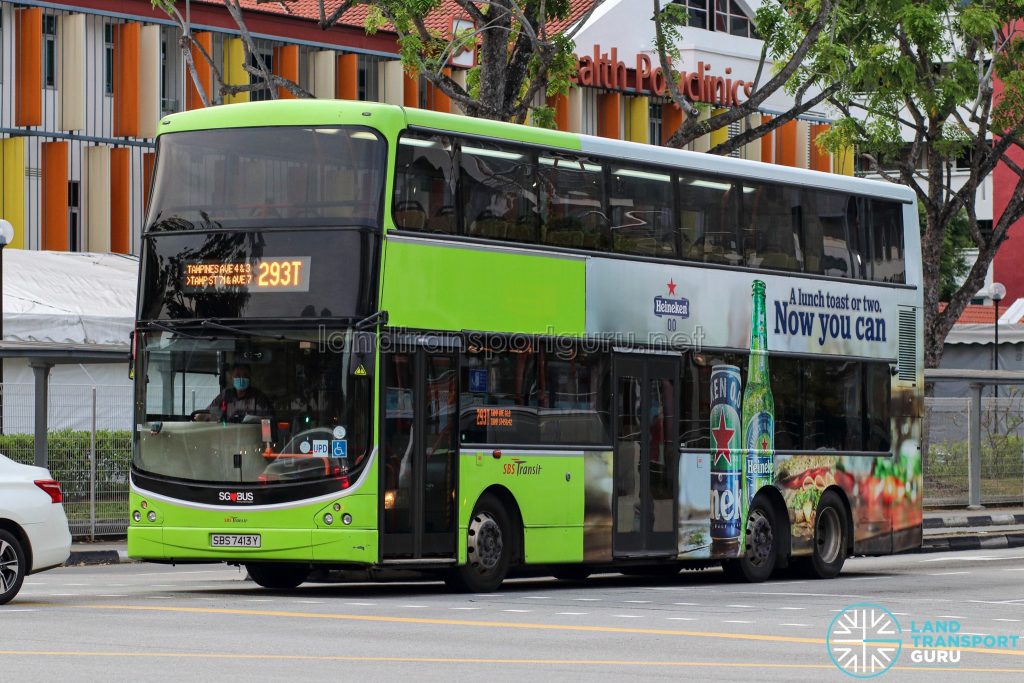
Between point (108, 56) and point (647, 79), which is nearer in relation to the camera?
point (108, 56)

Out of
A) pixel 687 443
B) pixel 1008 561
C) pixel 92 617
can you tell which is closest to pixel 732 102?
pixel 1008 561

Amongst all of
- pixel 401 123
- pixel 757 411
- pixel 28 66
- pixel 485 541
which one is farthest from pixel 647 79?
pixel 401 123

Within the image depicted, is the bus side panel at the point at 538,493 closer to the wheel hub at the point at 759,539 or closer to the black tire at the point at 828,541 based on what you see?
→ the wheel hub at the point at 759,539

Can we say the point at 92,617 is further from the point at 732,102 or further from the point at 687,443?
the point at 732,102

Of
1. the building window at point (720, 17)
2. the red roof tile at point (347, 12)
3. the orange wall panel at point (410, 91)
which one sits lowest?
the orange wall panel at point (410, 91)

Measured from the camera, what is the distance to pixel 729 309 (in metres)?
21.0

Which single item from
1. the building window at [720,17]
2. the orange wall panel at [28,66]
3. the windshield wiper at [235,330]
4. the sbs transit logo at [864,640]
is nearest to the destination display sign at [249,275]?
the windshield wiper at [235,330]

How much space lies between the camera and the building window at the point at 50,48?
4019cm

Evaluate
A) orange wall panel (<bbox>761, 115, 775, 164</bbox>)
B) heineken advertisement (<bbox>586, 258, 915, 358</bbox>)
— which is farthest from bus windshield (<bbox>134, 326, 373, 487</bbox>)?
orange wall panel (<bbox>761, 115, 775, 164</bbox>)

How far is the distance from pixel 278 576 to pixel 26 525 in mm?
3518

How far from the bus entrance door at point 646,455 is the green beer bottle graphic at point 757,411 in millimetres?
1218

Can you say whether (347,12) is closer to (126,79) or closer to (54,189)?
(126,79)

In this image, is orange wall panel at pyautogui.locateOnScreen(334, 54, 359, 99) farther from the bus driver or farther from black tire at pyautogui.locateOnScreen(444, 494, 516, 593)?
the bus driver

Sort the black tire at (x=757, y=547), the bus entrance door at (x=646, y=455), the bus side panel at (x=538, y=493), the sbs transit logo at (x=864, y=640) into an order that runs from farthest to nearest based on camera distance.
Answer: the black tire at (x=757, y=547) → the bus entrance door at (x=646, y=455) → the bus side panel at (x=538, y=493) → the sbs transit logo at (x=864, y=640)
